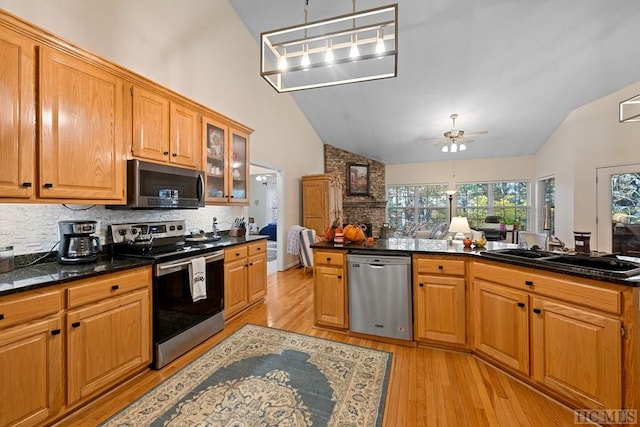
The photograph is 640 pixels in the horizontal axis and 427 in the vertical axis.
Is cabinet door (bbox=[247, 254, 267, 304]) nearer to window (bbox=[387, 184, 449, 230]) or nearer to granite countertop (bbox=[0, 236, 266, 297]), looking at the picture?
granite countertop (bbox=[0, 236, 266, 297])

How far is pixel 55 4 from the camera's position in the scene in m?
2.11

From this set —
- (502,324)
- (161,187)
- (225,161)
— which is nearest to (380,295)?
(502,324)

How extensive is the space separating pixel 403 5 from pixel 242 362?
443cm

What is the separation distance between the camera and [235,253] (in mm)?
3109

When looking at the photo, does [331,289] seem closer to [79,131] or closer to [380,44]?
[380,44]

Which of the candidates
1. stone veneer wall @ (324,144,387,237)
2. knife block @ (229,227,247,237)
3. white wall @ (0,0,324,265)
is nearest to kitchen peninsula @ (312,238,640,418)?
A: knife block @ (229,227,247,237)

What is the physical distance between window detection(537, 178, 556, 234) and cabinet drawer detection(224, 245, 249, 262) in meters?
6.70

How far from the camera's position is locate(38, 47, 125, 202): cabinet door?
5.73 feet

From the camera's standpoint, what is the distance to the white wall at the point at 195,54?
2223 millimetres

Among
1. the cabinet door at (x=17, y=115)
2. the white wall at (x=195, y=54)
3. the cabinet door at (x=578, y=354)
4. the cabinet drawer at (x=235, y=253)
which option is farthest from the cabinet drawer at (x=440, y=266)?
the white wall at (x=195, y=54)

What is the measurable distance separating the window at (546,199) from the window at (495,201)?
1.24 ft

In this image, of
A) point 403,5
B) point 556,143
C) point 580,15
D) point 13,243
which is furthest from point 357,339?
point 556,143

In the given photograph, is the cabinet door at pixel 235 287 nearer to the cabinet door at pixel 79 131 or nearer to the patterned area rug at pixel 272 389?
the patterned area rug at pixel 272 389

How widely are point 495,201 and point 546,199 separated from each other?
1173 millimetres
